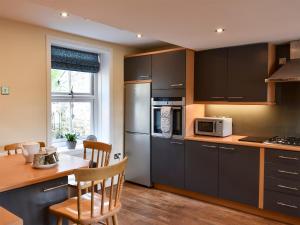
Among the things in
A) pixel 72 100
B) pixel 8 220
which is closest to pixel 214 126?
pixel 72 100

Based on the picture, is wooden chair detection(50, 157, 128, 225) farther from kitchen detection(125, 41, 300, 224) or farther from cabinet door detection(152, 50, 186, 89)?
cabinet door detection(152, 50, 186, 89)

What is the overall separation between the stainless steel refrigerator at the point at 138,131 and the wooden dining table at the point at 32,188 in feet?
Result: 6.60

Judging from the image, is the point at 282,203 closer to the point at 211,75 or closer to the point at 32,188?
the point at 211,75

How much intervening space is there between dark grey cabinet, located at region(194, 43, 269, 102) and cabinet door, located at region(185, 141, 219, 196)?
0.70 m

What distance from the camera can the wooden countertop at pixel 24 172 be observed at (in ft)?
5.00

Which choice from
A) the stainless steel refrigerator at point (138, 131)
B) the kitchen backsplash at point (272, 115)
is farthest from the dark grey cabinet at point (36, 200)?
the kitchen backsplash at point (272, 115)

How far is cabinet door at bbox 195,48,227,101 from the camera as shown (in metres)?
3.49

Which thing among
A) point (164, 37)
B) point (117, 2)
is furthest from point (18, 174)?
point (164, 37)

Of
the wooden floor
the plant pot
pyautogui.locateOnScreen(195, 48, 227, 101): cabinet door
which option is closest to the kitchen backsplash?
pyautogui.locateOnScreen(195, 48, 227, 101): cabinet door

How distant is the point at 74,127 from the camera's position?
12.8 ft

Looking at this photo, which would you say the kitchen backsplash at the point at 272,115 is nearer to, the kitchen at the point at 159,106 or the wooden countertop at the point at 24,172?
the kitchen at the point at 159,106

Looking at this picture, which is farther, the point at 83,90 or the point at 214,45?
the point at 83,90

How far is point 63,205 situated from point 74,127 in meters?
2.12

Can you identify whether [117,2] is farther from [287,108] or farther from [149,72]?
[287,108]
